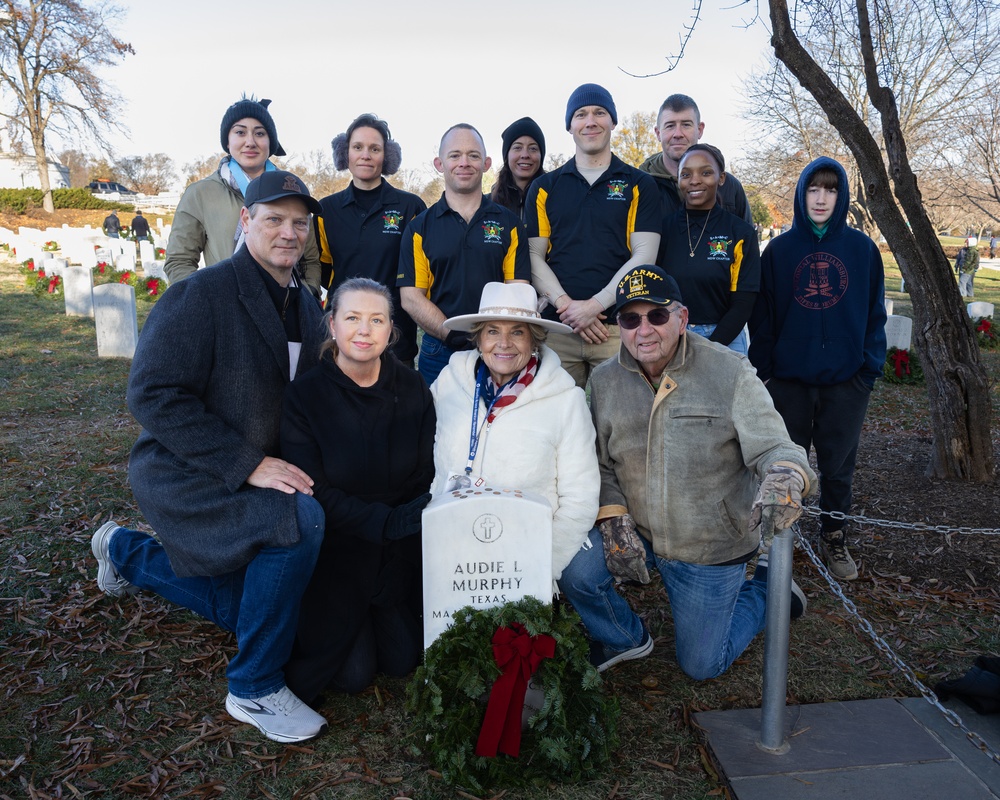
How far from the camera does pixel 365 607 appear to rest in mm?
3285

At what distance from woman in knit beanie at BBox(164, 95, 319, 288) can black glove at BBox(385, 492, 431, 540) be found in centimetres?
215

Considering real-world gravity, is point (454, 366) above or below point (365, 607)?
above

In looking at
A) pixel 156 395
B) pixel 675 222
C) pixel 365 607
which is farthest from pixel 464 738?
pixel 675 222

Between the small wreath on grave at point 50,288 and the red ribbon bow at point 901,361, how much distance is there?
14812 mm

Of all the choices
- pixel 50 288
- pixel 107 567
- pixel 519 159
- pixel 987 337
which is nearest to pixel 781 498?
pixel 107 567

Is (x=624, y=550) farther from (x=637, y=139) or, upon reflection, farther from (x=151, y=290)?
(x=637, y=139)

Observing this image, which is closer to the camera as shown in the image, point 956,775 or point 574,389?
point 956,775

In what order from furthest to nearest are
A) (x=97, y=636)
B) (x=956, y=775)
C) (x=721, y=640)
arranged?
1. (x=97, y=636)
2. (x=721, y=640)
3. (x=956, y=775)

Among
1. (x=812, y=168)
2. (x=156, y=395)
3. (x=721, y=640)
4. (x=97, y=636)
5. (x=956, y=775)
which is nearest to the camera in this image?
(x=956, y=775)

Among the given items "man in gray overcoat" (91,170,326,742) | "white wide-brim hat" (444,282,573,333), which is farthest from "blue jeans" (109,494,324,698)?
"white wide-brim hat" (444,282,573,333)

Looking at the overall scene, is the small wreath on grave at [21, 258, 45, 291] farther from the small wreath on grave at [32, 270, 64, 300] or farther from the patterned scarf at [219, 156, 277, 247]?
the patterned scarf at [219, 156, 277, 247]

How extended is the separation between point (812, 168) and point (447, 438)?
2483 millimetres

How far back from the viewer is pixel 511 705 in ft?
8.89

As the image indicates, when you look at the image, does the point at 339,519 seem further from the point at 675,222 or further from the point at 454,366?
the point at 675,222
